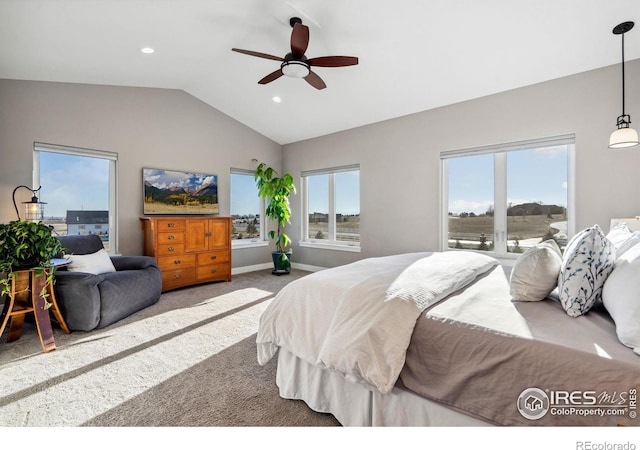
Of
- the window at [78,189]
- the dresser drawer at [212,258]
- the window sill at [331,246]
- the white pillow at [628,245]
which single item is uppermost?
the window at [78,189]

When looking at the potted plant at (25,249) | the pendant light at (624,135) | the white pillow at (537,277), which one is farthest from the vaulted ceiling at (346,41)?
the white pillow at (537,277)

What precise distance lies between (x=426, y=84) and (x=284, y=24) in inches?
71.4

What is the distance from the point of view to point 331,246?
5418 mm

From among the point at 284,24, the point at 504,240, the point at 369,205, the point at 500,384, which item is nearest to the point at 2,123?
the point at 284,24

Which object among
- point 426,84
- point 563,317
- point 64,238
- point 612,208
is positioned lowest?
point 563,317

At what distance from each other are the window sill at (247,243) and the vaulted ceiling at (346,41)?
280cm

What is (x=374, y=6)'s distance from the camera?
267 centimetres

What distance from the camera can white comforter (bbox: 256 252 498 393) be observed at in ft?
4.32

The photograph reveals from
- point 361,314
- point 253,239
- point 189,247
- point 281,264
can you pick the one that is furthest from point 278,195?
point 361,314

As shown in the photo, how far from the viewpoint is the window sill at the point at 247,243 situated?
5.54m

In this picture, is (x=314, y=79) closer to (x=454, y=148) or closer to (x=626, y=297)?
(x=454, y=148)

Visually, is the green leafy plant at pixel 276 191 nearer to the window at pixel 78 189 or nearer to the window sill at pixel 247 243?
the window sill at pixel 247 243

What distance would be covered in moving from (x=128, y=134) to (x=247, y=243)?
2.59m

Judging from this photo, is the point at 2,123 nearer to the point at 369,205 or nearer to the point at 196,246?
the point at 196,246
